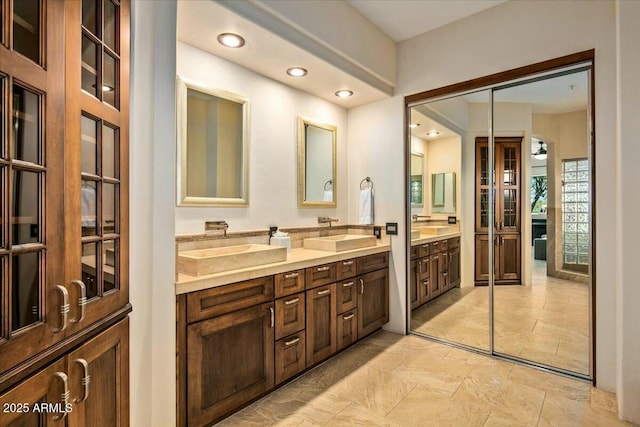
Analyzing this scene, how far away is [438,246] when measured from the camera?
351cm

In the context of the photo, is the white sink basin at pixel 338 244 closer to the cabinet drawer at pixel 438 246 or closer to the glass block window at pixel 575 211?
the cabinet drawer at pixel 438 246

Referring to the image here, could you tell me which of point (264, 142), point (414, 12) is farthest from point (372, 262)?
point (414, 12)

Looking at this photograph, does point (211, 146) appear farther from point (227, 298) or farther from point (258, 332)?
point (258, 332)

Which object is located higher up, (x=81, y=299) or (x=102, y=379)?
(x=81, y=299)

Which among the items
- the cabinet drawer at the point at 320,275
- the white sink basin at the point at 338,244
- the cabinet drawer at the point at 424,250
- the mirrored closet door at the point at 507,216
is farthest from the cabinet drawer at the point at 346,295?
the cabinet drawer at the point at 424,250

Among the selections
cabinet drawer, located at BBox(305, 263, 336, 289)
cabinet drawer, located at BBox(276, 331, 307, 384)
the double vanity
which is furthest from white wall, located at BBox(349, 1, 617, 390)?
cabinet drawer, located at BBox(276, 331, 307, 384)

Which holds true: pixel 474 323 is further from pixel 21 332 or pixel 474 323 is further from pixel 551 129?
pixel 21 332

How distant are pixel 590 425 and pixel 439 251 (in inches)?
69.6

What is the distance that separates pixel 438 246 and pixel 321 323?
1571 mm

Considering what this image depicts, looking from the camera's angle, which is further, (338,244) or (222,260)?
(338,244)

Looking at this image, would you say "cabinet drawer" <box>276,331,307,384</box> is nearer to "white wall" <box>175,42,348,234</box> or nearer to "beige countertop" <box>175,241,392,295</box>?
"beige countertop" <box>175,241,392,295</box>

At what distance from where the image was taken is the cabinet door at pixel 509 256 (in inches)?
117

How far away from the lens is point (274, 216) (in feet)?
9.97

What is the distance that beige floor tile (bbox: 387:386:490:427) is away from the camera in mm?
2041
